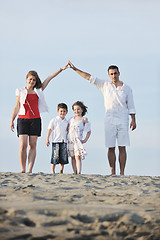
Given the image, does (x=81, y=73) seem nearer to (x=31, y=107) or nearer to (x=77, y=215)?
(x=31, y=107)

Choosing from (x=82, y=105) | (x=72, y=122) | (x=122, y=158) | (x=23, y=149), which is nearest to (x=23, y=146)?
(x=23, y=149)

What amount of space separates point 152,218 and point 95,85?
4.51m

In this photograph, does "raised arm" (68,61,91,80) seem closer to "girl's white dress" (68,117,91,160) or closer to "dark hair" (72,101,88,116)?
"dark hair" (72,101,88,116)

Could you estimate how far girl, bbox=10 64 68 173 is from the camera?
6621mm

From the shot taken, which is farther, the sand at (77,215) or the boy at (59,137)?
the boy at (59,137)

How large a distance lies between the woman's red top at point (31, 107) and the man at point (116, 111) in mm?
1209

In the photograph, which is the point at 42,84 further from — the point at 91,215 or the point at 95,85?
the point at 91,215

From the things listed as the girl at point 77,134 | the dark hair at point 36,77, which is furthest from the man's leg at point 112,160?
the dark hair at point 36,77

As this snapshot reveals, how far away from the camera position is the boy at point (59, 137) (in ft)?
25.3

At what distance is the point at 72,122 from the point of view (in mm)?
7531

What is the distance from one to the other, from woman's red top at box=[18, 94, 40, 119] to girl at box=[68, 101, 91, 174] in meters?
1.04

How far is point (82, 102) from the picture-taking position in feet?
25.3

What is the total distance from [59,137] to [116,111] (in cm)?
147

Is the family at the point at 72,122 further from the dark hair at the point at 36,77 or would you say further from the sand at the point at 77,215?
the sand at the point at 77,215
